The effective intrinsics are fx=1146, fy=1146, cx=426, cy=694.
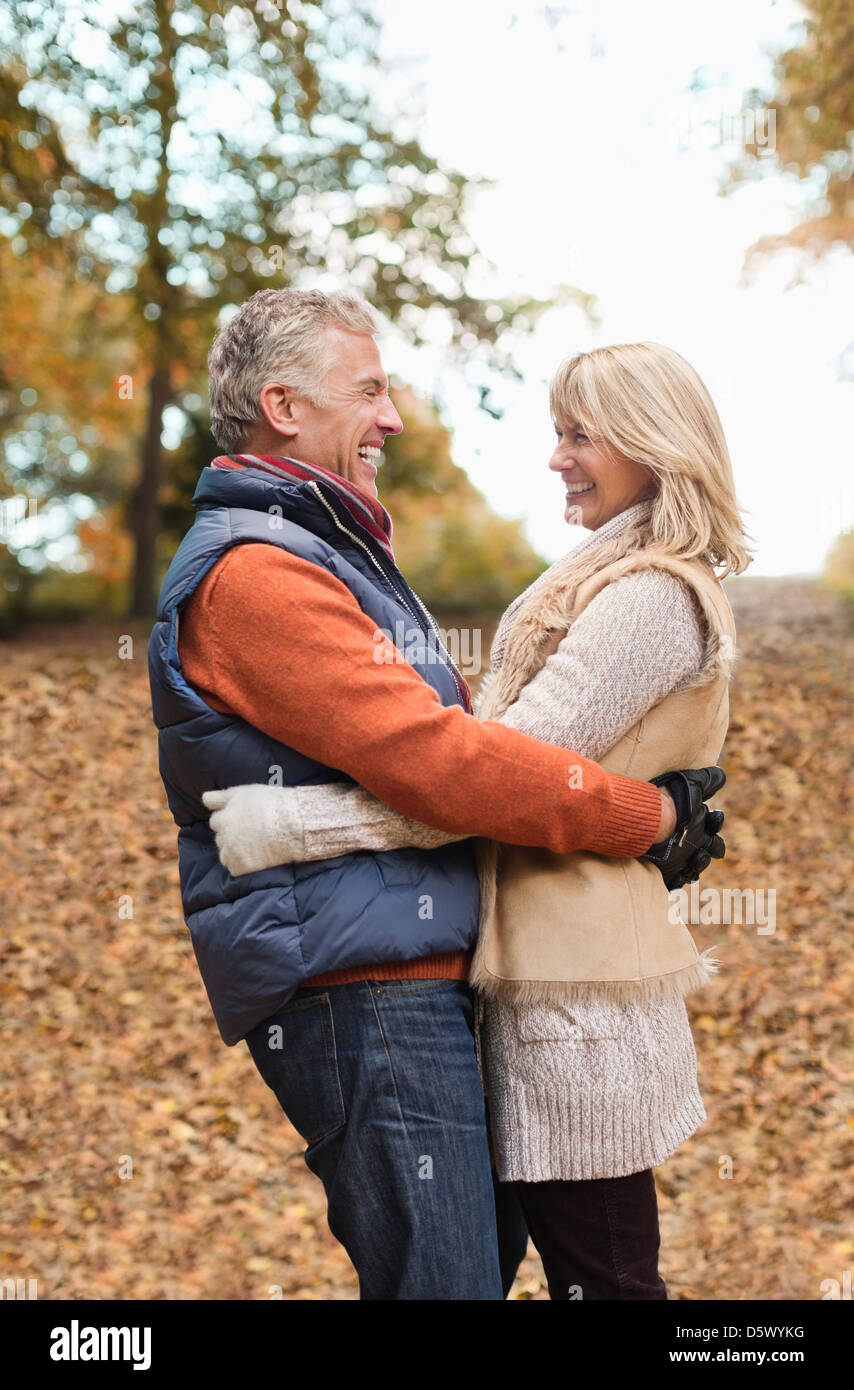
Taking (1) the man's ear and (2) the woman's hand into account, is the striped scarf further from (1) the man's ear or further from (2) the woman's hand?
(2) the woman's hand

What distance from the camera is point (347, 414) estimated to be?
215 centimetres

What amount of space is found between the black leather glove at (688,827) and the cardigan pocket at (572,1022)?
0.28m

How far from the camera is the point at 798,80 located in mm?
7707

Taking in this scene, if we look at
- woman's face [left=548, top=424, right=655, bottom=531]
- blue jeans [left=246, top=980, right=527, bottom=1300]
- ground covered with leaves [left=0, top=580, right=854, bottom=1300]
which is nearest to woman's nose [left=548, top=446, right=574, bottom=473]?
woman's face [left=548, top=424, right=655, bottom=531]

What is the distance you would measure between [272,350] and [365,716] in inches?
30.0

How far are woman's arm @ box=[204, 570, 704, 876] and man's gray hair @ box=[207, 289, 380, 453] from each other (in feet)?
2.24

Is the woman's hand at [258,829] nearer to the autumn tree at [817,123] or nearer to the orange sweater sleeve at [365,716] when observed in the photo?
the orange sweater sleeve at [365,716]

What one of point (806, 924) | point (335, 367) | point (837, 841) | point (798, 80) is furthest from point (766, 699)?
point (335, 367)

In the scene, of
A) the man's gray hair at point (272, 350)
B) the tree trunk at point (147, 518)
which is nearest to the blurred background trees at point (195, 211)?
the tree trunk at point (147, 518)

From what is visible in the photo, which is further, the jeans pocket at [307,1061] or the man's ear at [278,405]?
the man's ear at [278,405]

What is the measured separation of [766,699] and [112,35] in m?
5.90

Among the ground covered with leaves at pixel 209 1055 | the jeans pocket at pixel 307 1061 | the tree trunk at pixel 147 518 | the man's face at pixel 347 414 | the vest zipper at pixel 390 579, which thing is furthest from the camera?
the tree trunk at pixel 147 518

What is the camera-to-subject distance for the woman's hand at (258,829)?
1817mm
